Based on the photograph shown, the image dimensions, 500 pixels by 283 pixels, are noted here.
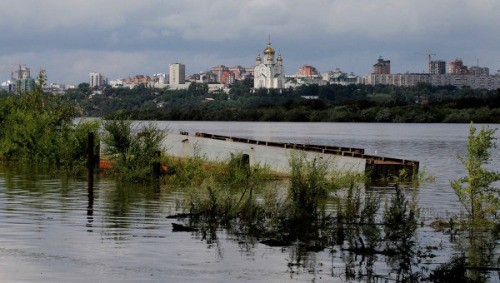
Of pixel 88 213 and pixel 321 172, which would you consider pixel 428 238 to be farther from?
pixel 88 213

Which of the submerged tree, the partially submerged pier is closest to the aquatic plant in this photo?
the partially submerged pier

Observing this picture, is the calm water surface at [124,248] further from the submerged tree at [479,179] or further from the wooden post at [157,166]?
the wooden post at [157,166]

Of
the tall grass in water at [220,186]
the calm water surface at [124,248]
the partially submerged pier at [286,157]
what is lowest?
the calm water surface at [124,248]

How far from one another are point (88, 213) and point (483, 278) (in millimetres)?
15023

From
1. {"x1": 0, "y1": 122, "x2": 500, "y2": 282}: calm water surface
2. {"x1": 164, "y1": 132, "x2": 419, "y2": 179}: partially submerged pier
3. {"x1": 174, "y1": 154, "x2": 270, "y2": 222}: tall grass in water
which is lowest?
{"x1": 0, "y1": 122, "x2": 500, "y2": 282}: calm water surface

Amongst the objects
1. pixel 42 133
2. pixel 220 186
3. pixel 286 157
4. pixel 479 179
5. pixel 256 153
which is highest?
pixel 42 133

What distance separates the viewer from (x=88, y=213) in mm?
32969

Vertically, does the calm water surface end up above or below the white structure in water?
below

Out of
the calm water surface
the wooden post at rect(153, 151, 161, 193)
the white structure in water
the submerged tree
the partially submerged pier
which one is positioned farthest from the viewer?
the partially submerged pier

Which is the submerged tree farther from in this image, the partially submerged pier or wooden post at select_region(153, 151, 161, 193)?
wooden post at select_region(153, 151, 161, 193)

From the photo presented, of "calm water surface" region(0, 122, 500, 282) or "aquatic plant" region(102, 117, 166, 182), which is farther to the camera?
"aquatic plant" region(102, 117, 166, 182)

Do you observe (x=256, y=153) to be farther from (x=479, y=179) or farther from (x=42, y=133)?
(x=479, y=179)

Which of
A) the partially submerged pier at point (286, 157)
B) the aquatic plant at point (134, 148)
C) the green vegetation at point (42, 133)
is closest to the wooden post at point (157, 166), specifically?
the aquatic plant at point (134, 148)

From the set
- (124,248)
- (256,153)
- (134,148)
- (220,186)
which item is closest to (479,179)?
(220,186)
